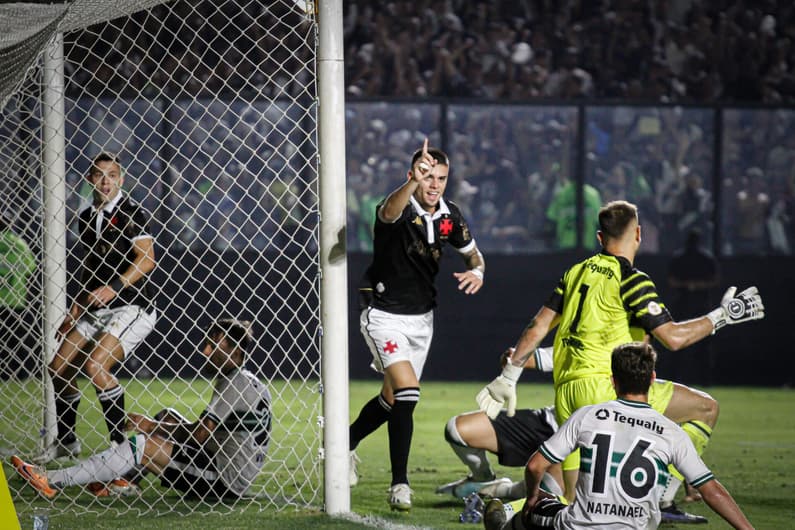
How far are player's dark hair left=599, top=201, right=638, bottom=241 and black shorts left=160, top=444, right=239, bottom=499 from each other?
2302 millimetres

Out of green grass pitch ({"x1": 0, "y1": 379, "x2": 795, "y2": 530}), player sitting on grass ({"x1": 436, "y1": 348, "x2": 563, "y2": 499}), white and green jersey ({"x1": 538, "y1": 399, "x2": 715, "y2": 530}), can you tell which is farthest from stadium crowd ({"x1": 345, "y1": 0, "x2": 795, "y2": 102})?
white and green jersey ({"x1": 538, "y1": 399, "x2": 715, "y2": 530})

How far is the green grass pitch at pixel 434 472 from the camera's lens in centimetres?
541

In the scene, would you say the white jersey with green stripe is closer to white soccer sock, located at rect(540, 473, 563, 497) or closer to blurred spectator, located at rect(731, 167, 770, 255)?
white soccer sock, located at rect(540, 473, 563, 497)

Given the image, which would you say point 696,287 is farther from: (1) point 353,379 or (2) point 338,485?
(2) point 338,485

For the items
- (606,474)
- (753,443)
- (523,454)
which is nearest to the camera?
(606,474)

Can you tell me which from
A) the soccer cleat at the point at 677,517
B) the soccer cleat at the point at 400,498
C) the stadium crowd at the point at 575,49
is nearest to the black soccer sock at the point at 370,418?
the soccer cleat at the point at 400,498

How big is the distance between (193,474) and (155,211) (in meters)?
6.26

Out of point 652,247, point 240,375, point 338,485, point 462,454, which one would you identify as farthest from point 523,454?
point 652,247

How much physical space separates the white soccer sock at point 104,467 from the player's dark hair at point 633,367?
286 centimetres

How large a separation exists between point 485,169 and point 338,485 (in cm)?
818

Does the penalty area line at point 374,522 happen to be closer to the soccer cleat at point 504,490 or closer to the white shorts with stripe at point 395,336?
the soccer cleat at point 504,490

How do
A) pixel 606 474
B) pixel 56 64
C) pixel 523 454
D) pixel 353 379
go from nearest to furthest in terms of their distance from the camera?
pixel 606 474 → pixel 523 454 → pixel 56 64 → pixel 353 379

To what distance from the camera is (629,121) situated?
1305 cm

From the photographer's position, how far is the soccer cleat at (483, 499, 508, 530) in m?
4.59
